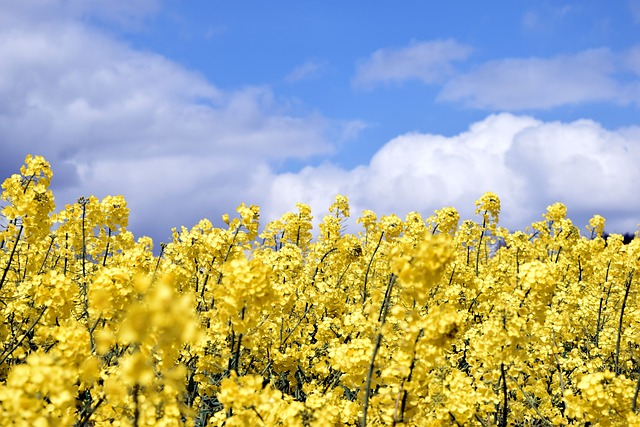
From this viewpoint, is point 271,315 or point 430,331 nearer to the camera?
point 430,331

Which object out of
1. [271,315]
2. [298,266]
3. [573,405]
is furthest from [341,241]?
[573,405]

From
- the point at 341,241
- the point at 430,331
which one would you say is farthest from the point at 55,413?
the point at 341,241

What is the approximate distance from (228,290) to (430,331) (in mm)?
1470

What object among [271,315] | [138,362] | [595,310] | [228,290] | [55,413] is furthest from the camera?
[595,310]

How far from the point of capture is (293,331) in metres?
8.42

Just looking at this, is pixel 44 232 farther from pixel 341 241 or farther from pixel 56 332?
pixel 341 241

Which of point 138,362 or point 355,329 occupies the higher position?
point 355,329

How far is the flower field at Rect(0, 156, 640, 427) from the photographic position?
3697 mm

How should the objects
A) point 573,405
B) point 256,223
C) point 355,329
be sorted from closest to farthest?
point 573,405 < point 355,329 < point 256,223

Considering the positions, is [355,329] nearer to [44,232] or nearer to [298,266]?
[298,266]

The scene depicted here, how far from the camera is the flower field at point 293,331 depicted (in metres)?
3.70

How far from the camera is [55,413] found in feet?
12.9

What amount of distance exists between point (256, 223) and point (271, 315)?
1460 mm

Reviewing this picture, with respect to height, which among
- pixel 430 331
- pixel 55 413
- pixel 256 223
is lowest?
pixel 55 413
